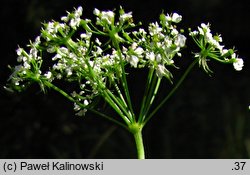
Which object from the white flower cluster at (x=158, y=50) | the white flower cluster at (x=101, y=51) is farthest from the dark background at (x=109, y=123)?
the white flower cluster at (x=158, y=50)

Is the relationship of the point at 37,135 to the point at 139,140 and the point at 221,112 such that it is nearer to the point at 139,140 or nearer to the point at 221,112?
the point at 221,112

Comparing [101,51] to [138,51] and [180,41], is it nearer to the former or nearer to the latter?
[138,51]

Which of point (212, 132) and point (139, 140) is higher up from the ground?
point (212, 132)

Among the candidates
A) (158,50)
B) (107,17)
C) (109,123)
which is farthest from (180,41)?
(109,123)

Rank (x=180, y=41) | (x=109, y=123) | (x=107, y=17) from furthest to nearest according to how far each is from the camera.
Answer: (x=109, y=123), (x=107, y=17), (x=180, y=41)

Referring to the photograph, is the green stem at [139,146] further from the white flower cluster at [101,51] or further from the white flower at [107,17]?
the white flower at [107,17]

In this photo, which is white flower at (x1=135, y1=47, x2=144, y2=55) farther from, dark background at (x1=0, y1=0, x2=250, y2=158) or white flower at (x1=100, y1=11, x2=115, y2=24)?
dark background at (x1=0, y1=0, x2=250, y2=158)
